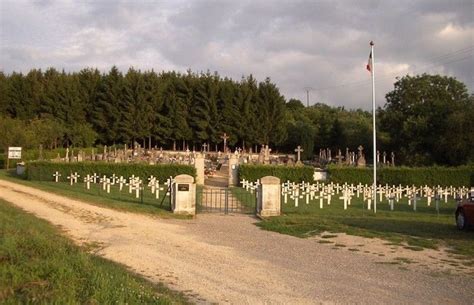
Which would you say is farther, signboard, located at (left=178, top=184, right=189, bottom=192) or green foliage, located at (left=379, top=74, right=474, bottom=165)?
green foliage, located at (left=379, top=74, right=474, bottom=165)

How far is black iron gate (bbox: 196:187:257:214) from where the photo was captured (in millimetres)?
24719

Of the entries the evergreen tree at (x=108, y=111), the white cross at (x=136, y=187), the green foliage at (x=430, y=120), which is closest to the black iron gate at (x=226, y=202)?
the white cross at (x=136, y=187)

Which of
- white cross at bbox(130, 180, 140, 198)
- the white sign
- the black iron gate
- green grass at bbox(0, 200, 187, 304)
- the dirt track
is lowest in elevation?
the dirt track

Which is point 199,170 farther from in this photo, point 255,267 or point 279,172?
point 255,267

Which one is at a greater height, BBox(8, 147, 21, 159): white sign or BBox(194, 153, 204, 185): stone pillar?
BBox(8, 147, 21, 159): white sign

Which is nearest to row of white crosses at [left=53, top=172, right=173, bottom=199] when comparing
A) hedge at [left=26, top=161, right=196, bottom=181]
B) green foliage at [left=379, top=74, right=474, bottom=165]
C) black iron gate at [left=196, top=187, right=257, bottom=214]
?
hedge at [left=26, top=161, right=196, bottom=181]

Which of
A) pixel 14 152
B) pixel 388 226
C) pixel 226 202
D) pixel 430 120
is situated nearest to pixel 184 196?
pixel 226 202

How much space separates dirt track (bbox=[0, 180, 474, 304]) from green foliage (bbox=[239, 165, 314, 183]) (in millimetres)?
24162

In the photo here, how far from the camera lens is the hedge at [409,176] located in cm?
4331

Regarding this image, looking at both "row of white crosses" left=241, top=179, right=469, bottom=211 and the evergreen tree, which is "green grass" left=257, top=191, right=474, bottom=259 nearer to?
"row of white crosses" left=241, top=179, right=469, bottom=211

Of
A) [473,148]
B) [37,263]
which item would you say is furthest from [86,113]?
[37,263]

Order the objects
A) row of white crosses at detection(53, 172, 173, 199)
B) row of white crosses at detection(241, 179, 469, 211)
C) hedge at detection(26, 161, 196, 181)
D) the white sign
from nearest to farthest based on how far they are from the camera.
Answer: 1. row of white crosses at detection(241, 179, 469, 211)
2. row of white crosses at detection(53, 172, 173, 199)
3. hedge at detection(26, 161, 196, 181)
4. the white sign

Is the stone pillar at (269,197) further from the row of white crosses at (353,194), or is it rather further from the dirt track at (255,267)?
the row of white crosses at (353,194)

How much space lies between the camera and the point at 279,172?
43.2 m
